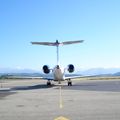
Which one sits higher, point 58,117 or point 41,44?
point 41,44

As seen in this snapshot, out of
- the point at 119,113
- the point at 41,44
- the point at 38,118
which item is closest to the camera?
the point at 38,118

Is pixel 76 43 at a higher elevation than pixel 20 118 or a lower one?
higher

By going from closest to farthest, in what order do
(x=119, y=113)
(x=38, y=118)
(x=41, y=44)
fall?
(x=38, y=118)
(x=119, y=113)
(x=41, y=44)

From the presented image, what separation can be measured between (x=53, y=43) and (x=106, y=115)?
3908 cm

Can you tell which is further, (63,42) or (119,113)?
(63,42)

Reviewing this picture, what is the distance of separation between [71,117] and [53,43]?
129ft

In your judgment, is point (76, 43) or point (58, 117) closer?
point (58, 117)

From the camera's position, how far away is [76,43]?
54.3 m

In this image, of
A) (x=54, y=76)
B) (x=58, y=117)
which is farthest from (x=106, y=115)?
(x=54, y=76)

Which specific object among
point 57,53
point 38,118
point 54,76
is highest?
point 57,53

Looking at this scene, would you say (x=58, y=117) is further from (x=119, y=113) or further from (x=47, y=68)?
(x=47, y=68)

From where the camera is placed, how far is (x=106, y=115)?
15164 millimetres

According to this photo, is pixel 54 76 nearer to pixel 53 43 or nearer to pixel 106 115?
pixel 53 43

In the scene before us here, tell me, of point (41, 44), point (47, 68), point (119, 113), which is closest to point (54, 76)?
point (47, 68)
